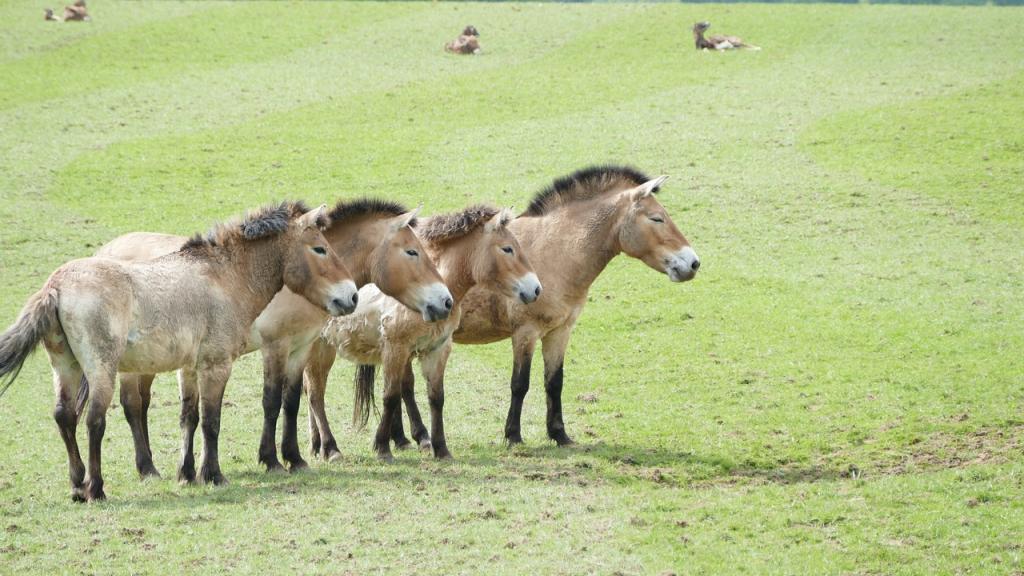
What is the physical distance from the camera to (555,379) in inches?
529

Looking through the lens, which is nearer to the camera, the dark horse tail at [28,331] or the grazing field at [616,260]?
the grazing field at [616,260]

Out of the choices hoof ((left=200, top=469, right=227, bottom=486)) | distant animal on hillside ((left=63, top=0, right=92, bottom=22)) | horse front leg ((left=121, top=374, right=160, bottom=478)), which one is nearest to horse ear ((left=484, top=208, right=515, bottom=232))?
hoof ((left=200, top=469, right=227, bottom=486))

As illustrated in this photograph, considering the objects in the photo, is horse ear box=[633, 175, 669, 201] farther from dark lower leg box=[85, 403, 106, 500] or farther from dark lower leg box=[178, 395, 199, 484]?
dark lower leg box=[85, 403, 106, 500]

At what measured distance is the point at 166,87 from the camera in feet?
111

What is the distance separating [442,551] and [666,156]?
1903cm

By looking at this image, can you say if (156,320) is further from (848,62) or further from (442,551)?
(848,62)

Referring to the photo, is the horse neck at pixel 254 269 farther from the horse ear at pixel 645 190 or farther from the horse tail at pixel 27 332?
the horse ear at pixel 645 190

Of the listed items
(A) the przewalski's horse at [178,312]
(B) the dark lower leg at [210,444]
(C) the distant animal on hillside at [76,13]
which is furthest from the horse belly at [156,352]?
(C) the distant animal on hillside at [76,13]

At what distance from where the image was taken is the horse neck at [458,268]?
494 inches

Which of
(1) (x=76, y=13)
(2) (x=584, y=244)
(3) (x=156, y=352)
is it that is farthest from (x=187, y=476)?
(1) (x=76, y=13)

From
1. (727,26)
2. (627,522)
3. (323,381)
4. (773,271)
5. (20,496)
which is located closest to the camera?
(627,522)

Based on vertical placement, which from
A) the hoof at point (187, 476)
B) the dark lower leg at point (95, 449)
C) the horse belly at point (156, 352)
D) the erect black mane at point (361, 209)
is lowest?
the hoof at point (187, 476)

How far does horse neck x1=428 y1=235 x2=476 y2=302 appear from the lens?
41.2ft

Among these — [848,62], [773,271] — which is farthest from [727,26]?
[773,271]
